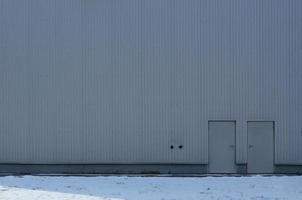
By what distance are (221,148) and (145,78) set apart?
400 cm

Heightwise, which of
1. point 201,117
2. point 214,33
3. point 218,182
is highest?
point 214,33

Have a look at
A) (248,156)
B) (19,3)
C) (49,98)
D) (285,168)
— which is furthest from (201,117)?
(19,3)

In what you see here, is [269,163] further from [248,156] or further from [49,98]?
[49,98]

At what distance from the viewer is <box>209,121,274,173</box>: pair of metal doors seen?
74.6ft

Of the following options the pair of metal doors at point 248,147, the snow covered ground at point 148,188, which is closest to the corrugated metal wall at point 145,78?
the pair of metal doors at point 248,147

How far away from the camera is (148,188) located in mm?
19219

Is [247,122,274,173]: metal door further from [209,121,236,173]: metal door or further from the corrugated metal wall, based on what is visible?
[209,121,236,173]: metal door

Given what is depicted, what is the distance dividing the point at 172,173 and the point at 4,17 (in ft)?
29.5

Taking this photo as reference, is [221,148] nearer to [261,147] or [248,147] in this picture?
[248,147]

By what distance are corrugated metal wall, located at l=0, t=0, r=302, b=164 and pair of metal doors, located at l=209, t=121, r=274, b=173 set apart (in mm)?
246

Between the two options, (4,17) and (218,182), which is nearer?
(218,182)

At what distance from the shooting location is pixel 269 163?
74.6ft

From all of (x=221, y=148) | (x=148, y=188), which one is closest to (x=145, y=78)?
(x=221, y=148)

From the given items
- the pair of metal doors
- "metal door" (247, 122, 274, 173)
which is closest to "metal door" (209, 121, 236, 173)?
the pair of metal doors
